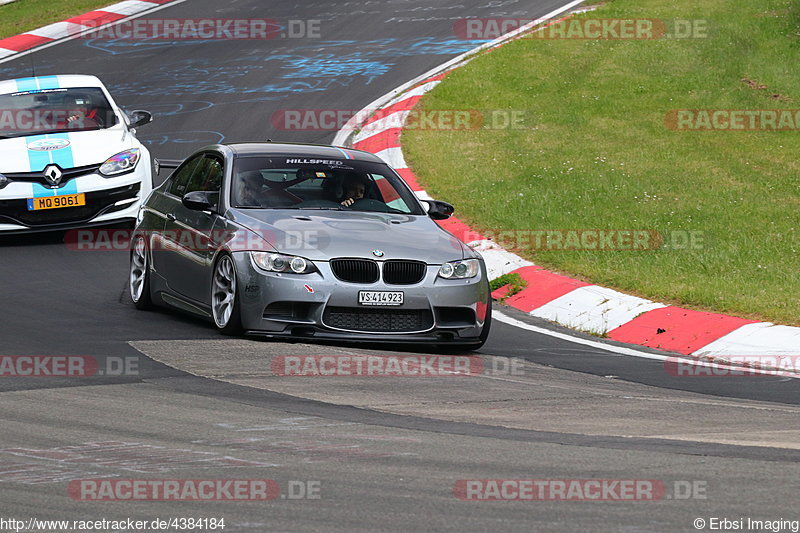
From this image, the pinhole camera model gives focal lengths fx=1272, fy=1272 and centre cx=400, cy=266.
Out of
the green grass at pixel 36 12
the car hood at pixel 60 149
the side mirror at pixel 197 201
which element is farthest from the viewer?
the green grass at pixel 36 12

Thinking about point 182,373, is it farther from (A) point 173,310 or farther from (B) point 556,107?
(B) point 556,107

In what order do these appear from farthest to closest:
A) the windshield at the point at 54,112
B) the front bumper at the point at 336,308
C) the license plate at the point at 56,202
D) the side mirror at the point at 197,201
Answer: the windshield at the point at 54,112 < the license plate at the point at 56,202 < the side mirror at the point at 197,201 < the front bumper at the point at 336,308

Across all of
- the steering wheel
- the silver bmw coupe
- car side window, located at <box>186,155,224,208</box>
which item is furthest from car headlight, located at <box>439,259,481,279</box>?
car side window, located at <box>186,155,224,208</box>

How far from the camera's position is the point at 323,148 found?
35.2ft

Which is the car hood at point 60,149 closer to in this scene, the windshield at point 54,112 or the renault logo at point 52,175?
the renault logo at point 52,175

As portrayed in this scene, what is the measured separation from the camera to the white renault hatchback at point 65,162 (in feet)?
43.1

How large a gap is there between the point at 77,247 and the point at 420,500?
30.3 ft

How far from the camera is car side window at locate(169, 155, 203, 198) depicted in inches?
423

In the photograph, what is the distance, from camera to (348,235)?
29.9 feet

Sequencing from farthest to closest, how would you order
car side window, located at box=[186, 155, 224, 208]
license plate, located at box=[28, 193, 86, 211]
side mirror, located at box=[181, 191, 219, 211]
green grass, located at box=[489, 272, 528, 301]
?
1. license plate, located at box=[28, 193, 86, 211]
2. green grass, located at box=[489, 272, 528, 301]
3. car side window, located at box=[186, 155, 224, 208]
4. side mirror, located at box=[181, 191, 219, 211]

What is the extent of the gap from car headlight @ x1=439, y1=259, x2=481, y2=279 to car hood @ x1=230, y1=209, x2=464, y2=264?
0.05m

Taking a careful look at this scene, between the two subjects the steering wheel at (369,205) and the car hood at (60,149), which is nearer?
the steering wheel at (369,205)

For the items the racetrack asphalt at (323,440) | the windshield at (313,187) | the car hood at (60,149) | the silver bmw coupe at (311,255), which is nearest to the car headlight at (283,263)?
the silver bmw coupe at (311,255)

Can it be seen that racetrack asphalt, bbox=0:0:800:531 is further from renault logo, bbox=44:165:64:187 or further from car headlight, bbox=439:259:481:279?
renault logo, bbox=44:165:64:187
